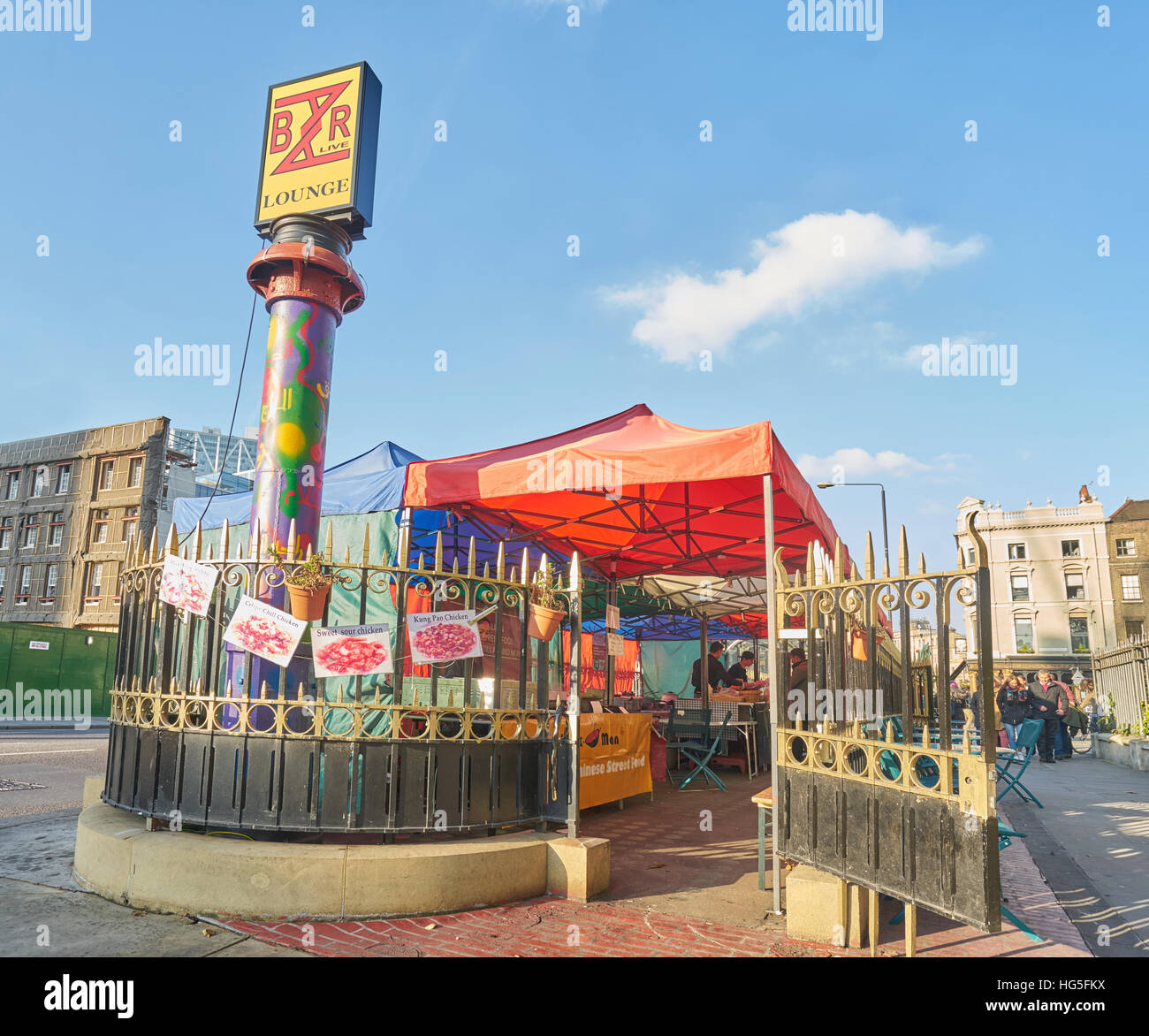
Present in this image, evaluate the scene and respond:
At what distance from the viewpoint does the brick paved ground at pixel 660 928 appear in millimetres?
4311

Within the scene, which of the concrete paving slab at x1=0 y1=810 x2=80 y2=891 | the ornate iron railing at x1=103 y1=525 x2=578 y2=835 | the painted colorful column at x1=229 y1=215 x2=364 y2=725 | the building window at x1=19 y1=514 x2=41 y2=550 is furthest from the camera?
the building window at x1=19 y1=514 x2=41 y2=550

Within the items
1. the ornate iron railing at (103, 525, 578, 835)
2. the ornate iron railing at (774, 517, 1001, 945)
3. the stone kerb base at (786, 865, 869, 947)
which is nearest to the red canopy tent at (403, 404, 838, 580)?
the ornate iron railing at (103, 525, 578, 835)

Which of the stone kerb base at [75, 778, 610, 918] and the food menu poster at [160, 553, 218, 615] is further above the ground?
the food menu poster at [160, 553, 218, 615]

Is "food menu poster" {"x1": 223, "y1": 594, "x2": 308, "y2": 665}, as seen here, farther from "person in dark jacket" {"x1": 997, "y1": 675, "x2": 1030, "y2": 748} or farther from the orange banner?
"person in dark jacket" {"x1": 997, "y1": 675, "x2": 1030, "y2": 748}

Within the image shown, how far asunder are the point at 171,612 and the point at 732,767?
10.4 metres

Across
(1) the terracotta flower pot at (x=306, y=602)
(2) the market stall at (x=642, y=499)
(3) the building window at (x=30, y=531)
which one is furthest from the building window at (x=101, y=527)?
(1) the terracotta flower pot at (x=306, y=602)

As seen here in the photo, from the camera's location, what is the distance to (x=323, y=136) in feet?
32.4

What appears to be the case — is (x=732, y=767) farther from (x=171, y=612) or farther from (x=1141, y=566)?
(x=1141, y=566)

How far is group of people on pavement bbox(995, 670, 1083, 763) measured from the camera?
54.9 feet

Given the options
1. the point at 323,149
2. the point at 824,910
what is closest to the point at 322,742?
the point at 824,910

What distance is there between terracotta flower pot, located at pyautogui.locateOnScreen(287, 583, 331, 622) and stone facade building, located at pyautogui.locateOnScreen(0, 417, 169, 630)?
3729 centimetres

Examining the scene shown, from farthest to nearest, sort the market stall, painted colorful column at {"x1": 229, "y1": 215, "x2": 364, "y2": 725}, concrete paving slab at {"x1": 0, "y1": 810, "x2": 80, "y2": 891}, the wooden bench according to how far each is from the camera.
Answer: painted colorful column at {"x1": 229, "y1": 215, "x2": 364, "y2": 725}
the market stall
concrete paving slab at {"x1": 0, "y1": 810, "x2": 80, "y2": 891}
the wooden bench

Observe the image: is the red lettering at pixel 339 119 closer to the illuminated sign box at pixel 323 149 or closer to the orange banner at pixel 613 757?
the illuminated sign box at pixel 323 149
